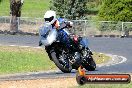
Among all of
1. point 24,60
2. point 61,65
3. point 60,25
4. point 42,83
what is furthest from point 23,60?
point 60,25

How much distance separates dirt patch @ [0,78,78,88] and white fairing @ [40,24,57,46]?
587 inches

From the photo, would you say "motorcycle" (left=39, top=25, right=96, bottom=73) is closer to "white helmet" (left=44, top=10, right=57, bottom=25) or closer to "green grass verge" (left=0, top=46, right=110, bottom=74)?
"white helmet" (left=44, top=10, right=57, bottom=25)

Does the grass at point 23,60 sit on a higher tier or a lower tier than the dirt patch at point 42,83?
lower

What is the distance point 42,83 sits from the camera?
21.6 metres

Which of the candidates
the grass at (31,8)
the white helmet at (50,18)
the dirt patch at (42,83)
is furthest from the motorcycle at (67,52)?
the grass at (31,8)

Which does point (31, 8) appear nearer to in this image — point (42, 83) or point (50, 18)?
point (42, 83)

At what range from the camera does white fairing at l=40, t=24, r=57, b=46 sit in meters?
6.22

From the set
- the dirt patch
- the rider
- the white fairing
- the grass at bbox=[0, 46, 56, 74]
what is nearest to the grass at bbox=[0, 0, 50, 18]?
the grass at bbox=[0, 46, 56, 74]

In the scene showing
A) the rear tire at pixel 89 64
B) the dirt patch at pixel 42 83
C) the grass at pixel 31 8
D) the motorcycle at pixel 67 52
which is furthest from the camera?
the grass at pixel 31 8

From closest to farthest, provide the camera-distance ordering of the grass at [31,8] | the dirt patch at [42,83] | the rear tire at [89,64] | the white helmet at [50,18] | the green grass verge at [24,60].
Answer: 1. the white helmet at [50,18]
2. the rear tire at [89,64]
3. the dirt patch at [42,83]
4. the green grass verge at [24,60]
5. the grass at [31,8]

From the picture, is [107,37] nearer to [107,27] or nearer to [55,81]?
[107,27]

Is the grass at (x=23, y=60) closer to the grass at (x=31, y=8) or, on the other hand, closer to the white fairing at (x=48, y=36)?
the white fairing at (x=48, y=36)

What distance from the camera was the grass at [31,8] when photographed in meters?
83.6

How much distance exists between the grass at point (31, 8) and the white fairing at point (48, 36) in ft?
245
